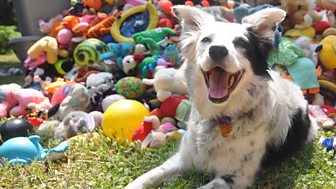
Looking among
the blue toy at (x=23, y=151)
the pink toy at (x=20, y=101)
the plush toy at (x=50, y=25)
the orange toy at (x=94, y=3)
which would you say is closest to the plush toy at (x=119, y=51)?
the pink toy at (x=20, y=101)

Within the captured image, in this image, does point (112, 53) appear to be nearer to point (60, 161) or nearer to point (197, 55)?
point (60, 161)

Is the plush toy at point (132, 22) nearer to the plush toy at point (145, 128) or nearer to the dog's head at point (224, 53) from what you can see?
the plush toy at point (145, 128)

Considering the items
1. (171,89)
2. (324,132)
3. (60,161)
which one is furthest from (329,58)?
(60,161)

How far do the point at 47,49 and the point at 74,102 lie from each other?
2.02 metres

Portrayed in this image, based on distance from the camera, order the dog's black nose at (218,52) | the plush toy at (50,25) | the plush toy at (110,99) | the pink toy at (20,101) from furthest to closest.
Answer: the plush toy at (50,25), the pink toy at (20,101), the plush toy at (110,99), the dog's black nose at (218,52)

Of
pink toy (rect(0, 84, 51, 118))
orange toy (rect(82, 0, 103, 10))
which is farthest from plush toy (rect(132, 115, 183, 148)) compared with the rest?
orange toy (rect(82, 0, 103, 10))

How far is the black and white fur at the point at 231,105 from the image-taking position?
9.20ft

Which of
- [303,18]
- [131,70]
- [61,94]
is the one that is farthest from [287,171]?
[61,94]

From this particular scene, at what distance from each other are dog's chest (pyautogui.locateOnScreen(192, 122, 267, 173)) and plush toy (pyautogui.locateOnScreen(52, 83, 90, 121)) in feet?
6.38

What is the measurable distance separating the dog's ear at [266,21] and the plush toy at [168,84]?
4.05ft

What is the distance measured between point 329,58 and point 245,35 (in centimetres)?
238

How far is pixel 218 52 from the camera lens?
8.59ft

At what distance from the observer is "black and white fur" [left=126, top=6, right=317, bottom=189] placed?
9.20 ft

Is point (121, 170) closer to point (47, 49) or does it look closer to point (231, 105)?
point (231, 105)
